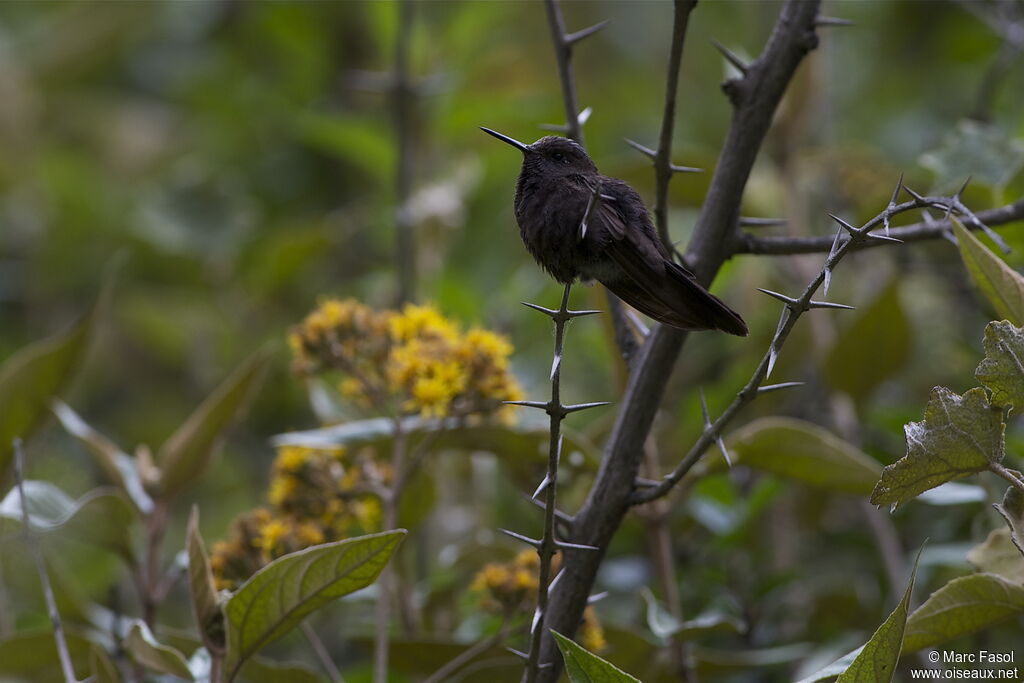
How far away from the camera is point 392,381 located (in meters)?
1.73

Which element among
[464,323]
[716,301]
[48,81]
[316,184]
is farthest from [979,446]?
[48,81]

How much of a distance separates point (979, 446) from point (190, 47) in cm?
417

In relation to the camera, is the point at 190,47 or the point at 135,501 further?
the point at 190,47

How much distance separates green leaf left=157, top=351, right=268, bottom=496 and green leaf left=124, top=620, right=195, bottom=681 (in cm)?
39

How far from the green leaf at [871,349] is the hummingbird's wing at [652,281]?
975mm

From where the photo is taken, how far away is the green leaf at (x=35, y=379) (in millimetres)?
1881

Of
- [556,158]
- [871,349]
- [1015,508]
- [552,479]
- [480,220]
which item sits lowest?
[480,220]

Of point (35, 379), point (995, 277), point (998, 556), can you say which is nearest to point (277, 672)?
point (35, 379)

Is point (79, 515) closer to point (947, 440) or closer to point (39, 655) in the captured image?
point (39, 655)

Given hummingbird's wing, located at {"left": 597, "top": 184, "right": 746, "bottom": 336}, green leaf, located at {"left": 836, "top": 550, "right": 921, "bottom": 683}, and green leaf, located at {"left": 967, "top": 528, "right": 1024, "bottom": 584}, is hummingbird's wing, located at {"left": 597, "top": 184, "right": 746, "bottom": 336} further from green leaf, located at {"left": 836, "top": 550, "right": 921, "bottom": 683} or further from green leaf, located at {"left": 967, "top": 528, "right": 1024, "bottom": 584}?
green leaf, located at {"left": 967, "top": 528, "right": 1024, "bottom": 584}

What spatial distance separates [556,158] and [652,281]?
0.68 ft

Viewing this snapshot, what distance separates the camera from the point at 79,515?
1.66 m

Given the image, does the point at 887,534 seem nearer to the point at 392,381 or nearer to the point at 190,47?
the point at 392,381

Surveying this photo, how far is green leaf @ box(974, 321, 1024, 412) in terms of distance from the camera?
1240 millimetres
